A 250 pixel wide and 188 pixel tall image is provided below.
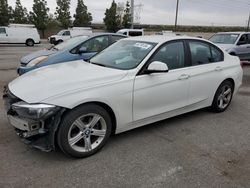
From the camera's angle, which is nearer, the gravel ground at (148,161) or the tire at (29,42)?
the gravel ground at (148,161)

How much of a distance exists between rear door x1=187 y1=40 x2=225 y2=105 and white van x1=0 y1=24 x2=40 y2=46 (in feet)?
78.0

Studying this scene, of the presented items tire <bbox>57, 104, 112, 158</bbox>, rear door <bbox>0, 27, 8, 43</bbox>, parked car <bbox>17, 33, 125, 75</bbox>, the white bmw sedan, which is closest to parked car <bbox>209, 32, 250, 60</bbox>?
parked car <bbox>17, 33, 125, 75</bbox>

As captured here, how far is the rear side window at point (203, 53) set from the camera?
4.28 metres

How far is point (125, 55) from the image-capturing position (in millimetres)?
3938

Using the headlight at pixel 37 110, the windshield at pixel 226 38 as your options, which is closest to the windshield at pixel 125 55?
the headlight at pixel 37 110

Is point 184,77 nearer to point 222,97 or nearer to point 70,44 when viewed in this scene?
point 222,97

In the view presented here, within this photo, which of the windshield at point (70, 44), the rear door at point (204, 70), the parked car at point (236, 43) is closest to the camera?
the rear door at point (204, 70)

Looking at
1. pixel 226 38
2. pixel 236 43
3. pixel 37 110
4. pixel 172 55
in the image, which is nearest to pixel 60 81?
pixel 37 110

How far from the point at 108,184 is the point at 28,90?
1506 millimetres

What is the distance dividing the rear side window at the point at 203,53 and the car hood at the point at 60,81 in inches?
61.2

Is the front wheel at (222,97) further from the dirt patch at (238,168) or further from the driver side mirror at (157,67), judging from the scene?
the driver side mirror at (157,67)

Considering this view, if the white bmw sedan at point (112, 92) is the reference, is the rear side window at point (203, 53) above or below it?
above

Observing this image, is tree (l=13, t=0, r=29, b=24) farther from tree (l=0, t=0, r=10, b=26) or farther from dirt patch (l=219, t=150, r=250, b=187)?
dirt patch (l=219, t=150, r=250, b=187)

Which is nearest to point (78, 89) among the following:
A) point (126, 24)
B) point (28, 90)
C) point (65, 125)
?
point (65, 125)
